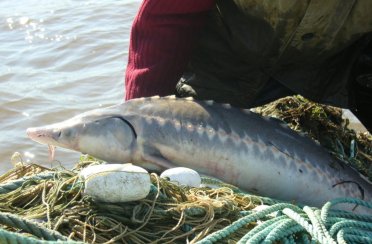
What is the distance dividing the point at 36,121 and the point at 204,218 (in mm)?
3099

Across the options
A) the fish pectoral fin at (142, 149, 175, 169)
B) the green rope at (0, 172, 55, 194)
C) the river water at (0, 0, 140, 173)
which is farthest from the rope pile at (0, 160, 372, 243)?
the river water at (0, 0, 140, 173)

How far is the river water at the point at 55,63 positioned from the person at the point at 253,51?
105 centimetres

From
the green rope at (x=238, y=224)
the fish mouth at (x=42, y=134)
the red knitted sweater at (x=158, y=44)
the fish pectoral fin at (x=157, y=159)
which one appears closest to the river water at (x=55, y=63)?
the red knitted sweater at (x=158, y=44)

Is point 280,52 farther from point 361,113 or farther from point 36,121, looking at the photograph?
point 36,121

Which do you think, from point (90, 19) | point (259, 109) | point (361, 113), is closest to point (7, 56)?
point (90, 19)

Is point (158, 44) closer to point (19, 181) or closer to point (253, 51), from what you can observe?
point (253, 51)

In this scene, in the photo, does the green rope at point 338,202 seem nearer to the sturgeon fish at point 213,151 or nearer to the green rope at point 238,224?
the green rope at point 238,224

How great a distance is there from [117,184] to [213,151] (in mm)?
709

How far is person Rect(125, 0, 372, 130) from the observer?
117 inches

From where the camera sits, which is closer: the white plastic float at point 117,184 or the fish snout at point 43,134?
the white plastic float at point 117,184

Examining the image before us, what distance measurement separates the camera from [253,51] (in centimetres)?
313

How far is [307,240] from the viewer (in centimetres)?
196

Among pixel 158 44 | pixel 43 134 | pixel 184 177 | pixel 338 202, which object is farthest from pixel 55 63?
pixel 338 202

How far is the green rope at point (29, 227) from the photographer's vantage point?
1674 mm
